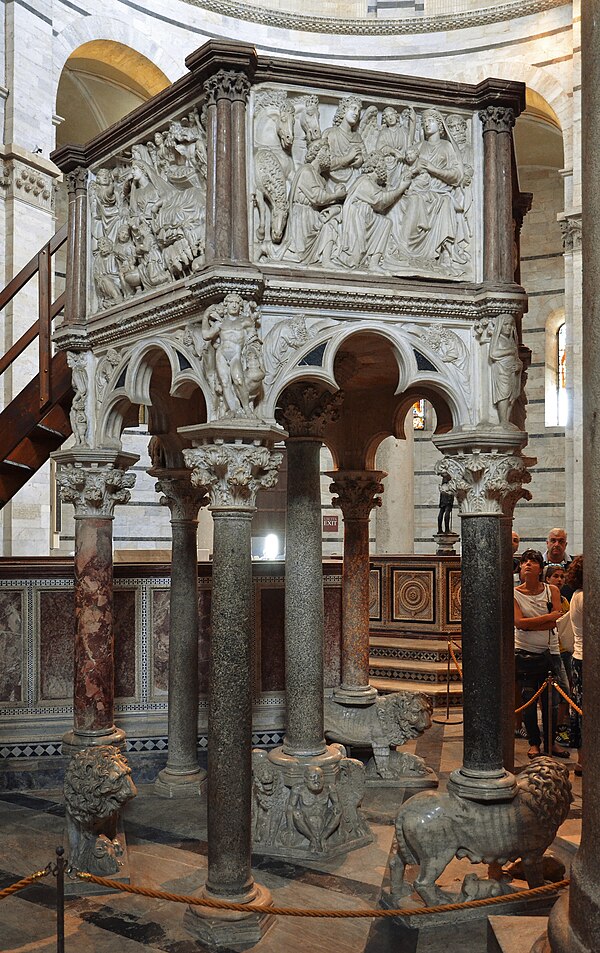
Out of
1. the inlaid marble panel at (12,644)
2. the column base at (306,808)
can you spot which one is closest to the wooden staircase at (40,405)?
the inlaid marble panel at (12,644)

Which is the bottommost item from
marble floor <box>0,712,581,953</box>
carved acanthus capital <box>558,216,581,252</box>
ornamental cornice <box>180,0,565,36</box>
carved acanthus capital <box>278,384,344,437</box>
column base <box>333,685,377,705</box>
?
marble floor <box>0,712,581,953</box>

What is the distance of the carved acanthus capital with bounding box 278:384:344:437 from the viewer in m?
6.43

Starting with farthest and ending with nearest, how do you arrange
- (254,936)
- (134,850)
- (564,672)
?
(564,672), (134,850), (254,936)

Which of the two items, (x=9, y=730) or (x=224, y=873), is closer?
(x=224, y=873)

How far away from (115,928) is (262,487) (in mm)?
2273

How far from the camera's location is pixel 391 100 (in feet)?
16.6

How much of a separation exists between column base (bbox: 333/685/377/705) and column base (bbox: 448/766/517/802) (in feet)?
8.41

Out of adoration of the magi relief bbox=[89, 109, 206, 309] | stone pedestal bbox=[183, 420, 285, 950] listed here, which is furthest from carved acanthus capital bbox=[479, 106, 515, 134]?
stone pedestal bbox=[183, 420, 285, 950]

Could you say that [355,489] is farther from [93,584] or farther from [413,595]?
[413,595]

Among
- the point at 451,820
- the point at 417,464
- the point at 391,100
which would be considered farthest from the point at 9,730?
the point at 417,464

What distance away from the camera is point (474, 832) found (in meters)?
4.77

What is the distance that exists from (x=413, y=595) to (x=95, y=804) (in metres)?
6.67

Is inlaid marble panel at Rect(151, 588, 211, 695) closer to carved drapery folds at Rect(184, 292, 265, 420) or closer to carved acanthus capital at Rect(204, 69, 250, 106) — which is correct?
carved drapery folds at Rect(184, 292, 265, 420)

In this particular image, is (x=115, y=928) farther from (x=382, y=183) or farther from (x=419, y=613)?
(x=419, y=613)
